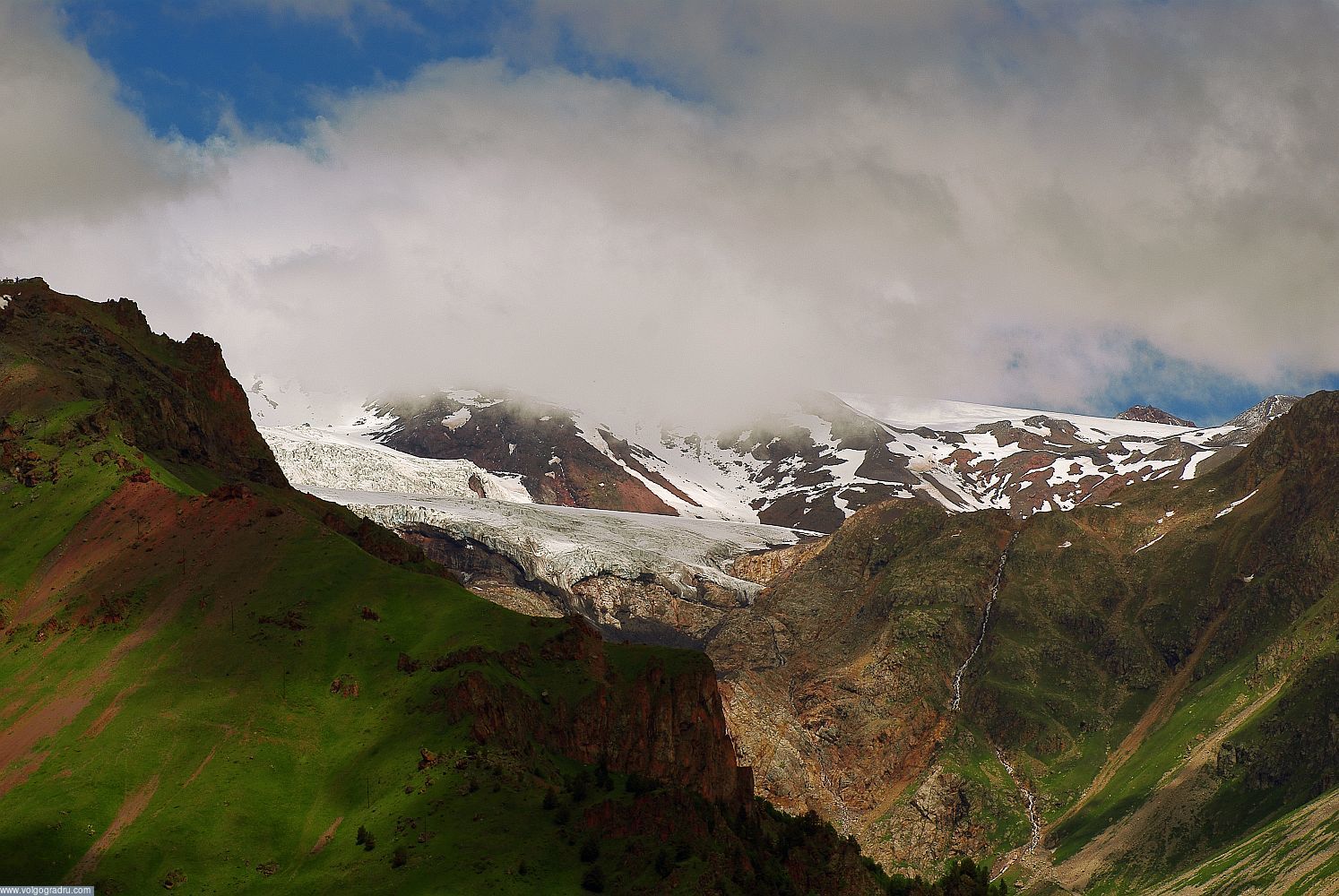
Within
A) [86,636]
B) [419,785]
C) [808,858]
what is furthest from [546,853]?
[86,636]

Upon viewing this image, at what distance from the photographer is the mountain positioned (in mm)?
140250

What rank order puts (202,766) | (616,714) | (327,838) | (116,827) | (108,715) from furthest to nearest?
1. (616,714)
2. (108,715)
3. (202,766)
4. (327,838)
5. (116,827)

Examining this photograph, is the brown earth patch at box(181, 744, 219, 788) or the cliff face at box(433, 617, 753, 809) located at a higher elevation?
the brown earth patch at box(181, 744, 219, 788)

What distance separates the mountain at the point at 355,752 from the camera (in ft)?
460

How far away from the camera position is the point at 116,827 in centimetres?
15000

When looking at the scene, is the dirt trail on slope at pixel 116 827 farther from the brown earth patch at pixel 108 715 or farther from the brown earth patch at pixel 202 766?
the brown earth patch at pixel 108 715

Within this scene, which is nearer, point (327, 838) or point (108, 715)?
point (327, 838)

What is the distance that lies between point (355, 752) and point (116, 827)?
2736 cm

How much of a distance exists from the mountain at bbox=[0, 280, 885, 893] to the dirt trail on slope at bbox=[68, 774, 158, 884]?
0.28 m

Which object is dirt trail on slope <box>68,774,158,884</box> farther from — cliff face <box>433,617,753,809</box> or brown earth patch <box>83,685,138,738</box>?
cliff face <box>433,617,753,809</box>

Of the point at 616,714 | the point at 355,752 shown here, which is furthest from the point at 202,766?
the point at 616,714

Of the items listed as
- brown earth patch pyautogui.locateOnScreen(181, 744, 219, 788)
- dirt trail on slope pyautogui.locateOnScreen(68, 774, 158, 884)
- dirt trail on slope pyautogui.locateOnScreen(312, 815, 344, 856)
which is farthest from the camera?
brown earth patch pyautogui.locateOnScreen(181, 744, 219, 788)

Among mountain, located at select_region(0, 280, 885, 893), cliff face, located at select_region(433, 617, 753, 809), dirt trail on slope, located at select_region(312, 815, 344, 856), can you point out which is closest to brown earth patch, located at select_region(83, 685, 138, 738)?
mountain, located at select_region(0, 280, 885, 893)

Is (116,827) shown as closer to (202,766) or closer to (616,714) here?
(202,766)
